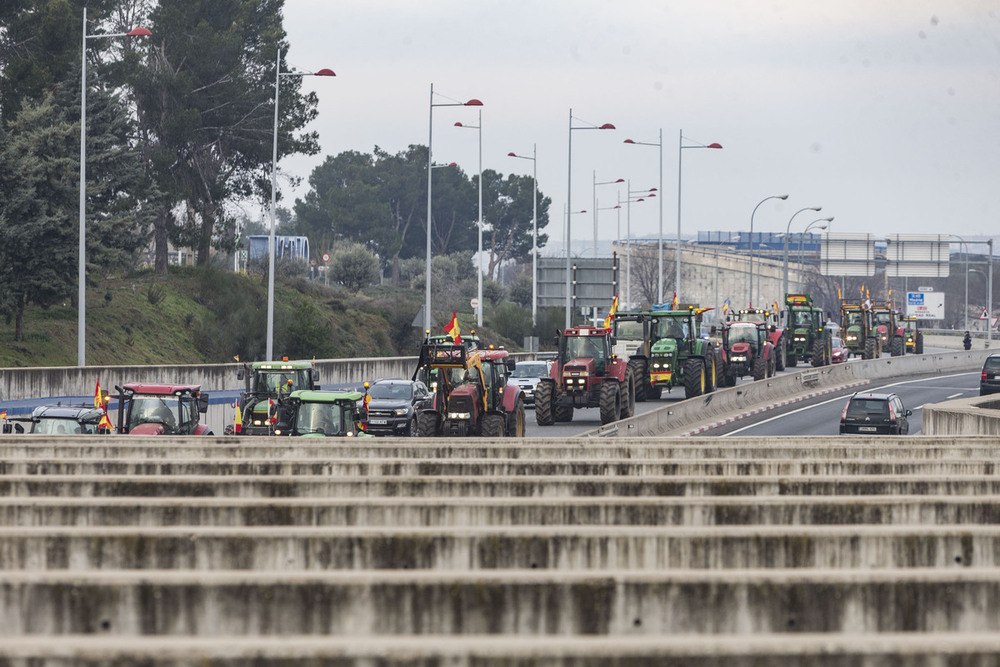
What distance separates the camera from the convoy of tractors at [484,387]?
24.2 m

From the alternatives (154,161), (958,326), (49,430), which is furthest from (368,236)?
(49,430)

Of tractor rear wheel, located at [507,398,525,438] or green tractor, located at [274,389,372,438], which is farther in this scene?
tractor rear wheel, located at [507,398,525,438]

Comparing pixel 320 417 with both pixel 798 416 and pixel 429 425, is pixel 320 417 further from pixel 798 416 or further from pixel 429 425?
pixel 798 416

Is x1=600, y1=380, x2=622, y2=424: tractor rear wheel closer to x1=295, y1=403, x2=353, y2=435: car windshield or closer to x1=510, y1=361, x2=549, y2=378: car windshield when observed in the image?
x1=510, y1=361, x2=549, y2=378: car windshield

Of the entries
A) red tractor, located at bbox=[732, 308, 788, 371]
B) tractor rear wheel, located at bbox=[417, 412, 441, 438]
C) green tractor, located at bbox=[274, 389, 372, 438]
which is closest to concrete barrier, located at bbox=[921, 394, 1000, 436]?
tractor rear wheel, located at bbox=[417, 412, 441, 438]

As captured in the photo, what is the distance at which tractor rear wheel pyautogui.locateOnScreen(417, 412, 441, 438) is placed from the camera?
89.7 ft

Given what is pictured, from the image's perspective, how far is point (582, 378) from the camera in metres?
34.6

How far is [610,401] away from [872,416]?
6.88 meters

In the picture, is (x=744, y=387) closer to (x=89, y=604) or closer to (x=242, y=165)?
(x=242, y=165)

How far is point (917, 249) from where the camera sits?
88.8 metres

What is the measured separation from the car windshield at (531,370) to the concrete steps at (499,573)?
30625 millimetres

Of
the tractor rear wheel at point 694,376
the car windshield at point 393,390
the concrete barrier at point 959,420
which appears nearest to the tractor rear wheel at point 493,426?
the car windshield at point 393,390

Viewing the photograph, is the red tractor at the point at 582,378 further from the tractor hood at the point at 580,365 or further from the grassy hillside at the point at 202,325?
the grassy hillside at the point at 202,325

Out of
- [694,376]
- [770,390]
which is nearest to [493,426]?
[694,376]
